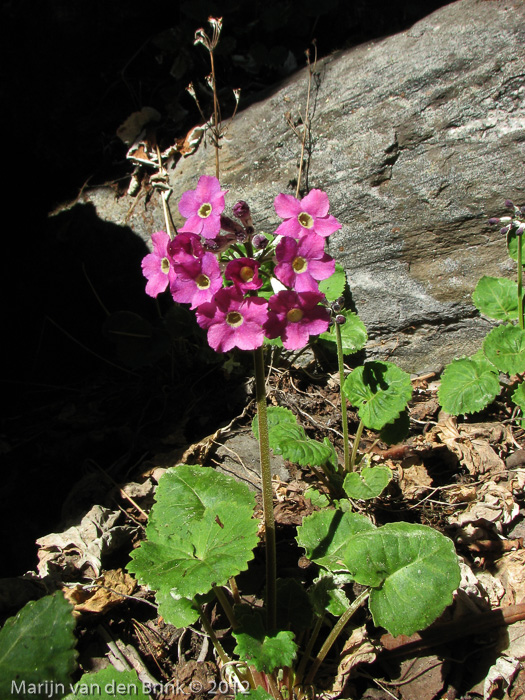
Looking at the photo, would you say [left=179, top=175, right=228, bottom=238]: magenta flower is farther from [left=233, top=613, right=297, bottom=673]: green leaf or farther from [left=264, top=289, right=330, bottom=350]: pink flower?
[left=233, top=613, right=297, bottom=673]: green leaf

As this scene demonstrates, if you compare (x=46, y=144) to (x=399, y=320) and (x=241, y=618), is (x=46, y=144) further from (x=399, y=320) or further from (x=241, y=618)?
(x=241, y=618)

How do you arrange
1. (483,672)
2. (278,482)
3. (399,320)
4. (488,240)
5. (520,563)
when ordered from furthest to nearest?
(399,320), (488,240), (278,482), (520,563), (483,672)

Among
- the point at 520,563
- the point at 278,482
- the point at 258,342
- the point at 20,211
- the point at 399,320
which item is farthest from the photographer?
the point at 20,211

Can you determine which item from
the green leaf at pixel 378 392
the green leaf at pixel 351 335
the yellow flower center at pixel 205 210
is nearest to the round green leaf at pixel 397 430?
the green leaf at pixel 378 392

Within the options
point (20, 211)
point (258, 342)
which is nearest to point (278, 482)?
point (258, 342)

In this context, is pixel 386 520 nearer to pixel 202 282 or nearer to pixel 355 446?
pixel 355 446

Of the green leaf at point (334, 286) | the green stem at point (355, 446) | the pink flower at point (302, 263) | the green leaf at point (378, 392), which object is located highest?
the green leaf at point (334, 286)

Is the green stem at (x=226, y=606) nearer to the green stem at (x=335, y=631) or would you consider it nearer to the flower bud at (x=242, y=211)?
the green stem at (x=335, y=631)
